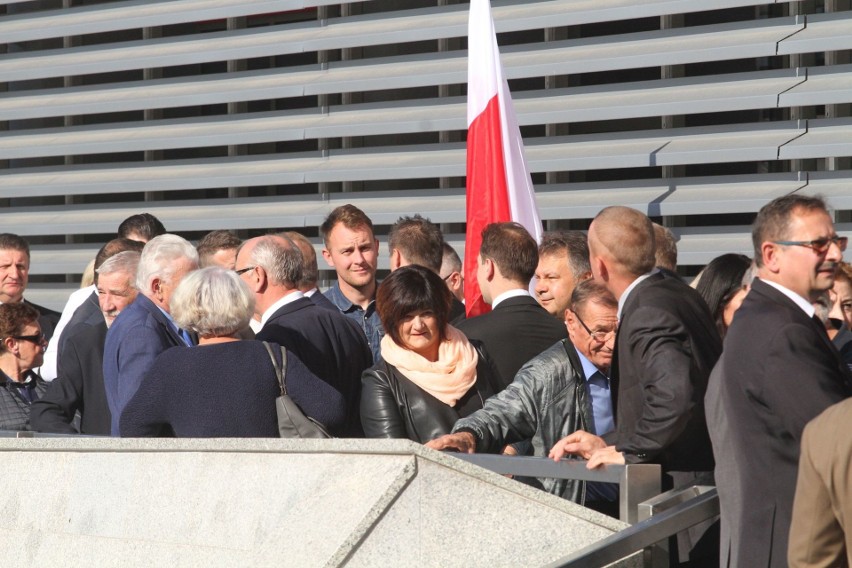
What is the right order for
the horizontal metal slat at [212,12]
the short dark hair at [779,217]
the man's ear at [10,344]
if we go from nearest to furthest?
1. the short dark hair at [779,217]
2. the man's ear at [10,344]
3. the horizontal metal slat at [212,12]

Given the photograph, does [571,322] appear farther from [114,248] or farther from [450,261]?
[114,248]

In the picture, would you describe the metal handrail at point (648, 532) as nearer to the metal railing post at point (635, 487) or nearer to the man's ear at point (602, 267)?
the metal railing post at point (635, 487)

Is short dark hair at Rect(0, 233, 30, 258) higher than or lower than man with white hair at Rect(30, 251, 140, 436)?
higher

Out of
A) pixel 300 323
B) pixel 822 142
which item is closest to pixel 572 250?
pixel 300 323

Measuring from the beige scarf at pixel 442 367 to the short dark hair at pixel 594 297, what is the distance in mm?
435

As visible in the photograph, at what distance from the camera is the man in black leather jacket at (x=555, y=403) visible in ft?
13.9

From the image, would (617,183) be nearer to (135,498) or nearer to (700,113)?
(700,113)

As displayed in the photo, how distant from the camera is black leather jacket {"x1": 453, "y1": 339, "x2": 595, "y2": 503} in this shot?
4.26m

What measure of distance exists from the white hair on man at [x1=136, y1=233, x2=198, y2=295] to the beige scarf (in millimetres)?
955

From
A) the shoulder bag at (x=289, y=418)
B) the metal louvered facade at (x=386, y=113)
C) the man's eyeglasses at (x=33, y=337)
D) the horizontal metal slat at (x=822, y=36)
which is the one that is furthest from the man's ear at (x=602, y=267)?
the horizontal metal slat at (x=822, y=36)

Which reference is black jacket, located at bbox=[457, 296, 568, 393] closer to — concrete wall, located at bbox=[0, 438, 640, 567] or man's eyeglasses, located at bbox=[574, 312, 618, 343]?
man's eyeglasses, located at bbox=[574, 312, 618, 343]

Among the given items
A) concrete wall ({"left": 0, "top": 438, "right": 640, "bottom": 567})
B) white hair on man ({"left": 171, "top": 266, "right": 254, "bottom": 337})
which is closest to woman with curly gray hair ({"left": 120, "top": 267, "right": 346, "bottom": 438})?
white hair on man ({"left": 171, "top": 266, "right": 254, "bottom": 337})

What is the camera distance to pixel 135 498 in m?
4.20

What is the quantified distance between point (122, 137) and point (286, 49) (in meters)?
1.74
